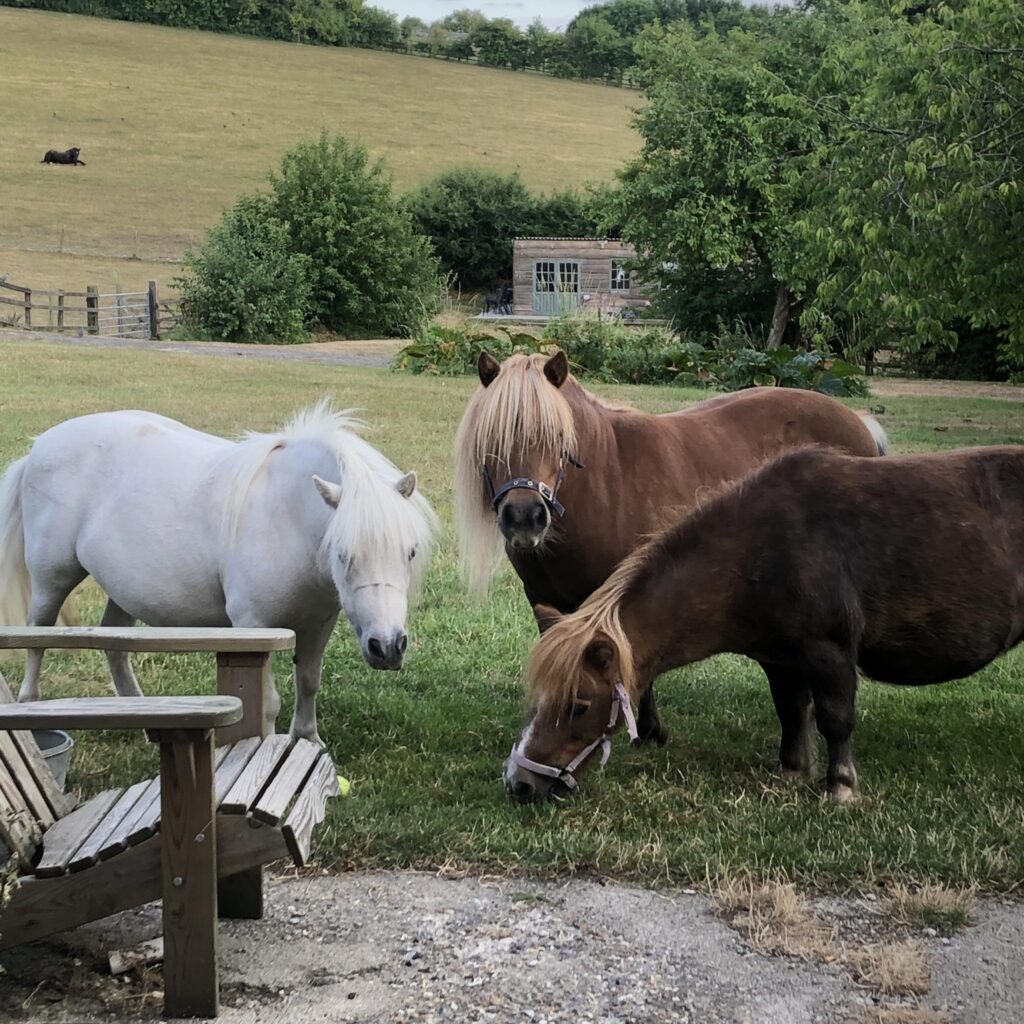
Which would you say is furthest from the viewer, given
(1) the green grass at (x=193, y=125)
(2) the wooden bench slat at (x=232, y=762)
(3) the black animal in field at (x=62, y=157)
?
(3) the black animal in field at (x=62, y=157)

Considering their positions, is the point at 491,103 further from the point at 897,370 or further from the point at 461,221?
the point at 897,370

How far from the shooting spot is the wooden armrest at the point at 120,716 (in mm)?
2707

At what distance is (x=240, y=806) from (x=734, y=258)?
30170 mm

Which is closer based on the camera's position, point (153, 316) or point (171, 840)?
point (171, 840)

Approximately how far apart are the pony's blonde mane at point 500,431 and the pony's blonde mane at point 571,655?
33.6 inches

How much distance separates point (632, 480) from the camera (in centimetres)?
511

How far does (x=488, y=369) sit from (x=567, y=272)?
43841 mm

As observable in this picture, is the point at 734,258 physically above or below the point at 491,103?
below

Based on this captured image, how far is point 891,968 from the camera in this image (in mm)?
3148

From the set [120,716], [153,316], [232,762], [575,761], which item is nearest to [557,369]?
[575,761]

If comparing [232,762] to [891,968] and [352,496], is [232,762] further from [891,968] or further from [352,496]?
[891,968]

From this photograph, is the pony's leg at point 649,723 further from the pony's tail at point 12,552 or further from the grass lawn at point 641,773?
the pony's tail at point 12,552

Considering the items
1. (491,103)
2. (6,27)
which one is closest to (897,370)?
(491,103)

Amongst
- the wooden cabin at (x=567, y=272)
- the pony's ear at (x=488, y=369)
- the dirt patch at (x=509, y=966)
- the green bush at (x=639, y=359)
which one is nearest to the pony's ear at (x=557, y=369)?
the pony's ear at (x=488, y=369)
